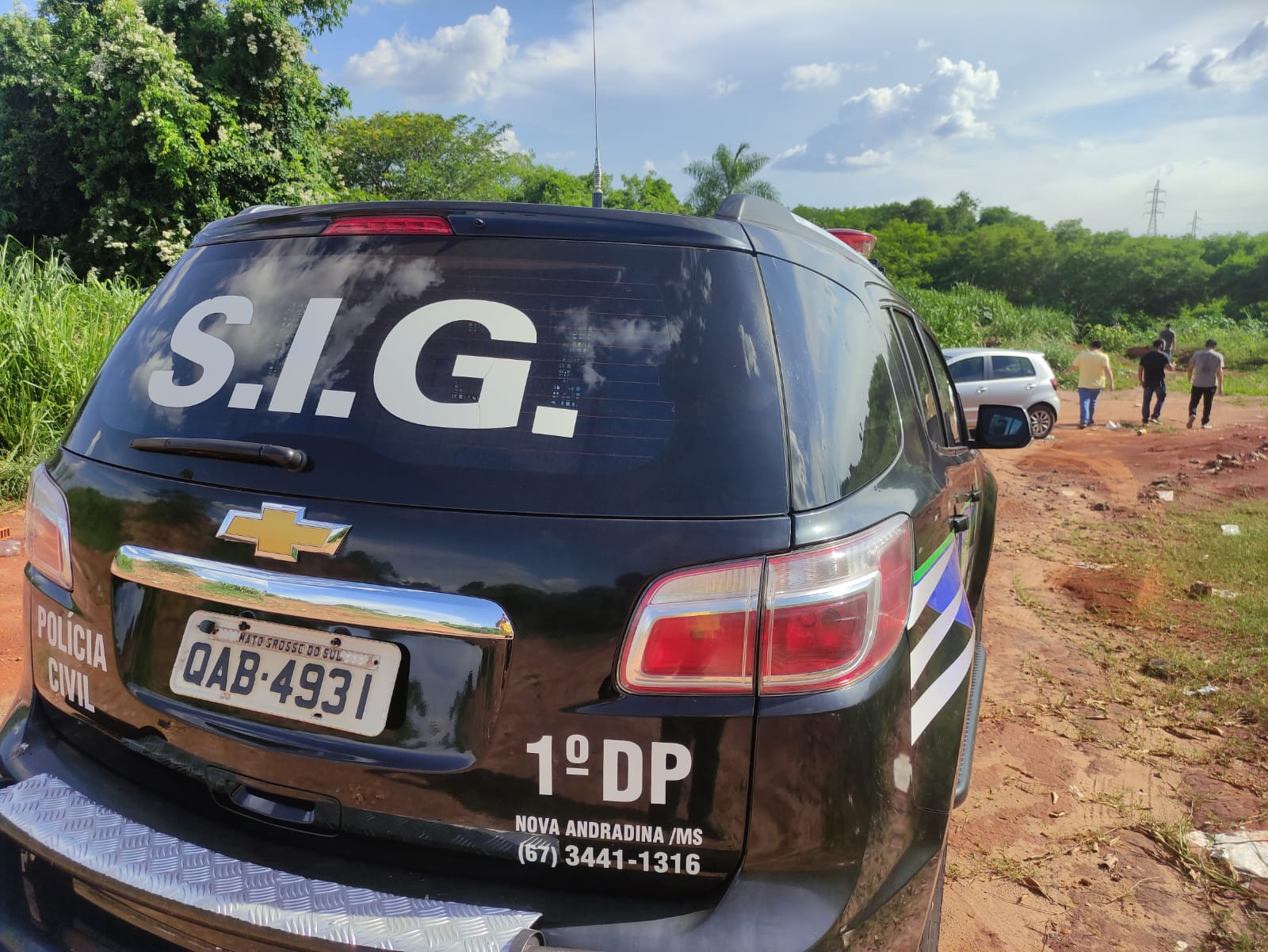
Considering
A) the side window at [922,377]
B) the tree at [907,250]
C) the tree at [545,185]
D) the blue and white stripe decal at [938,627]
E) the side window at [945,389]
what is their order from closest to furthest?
the blue and white stripe decal at [938,627] < the side window at [922,377] < the side window at [945,389] < the tree at [545,185] < the tree at [907,250]

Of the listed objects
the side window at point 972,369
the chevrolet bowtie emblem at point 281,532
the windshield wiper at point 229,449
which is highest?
the windshield wiper at point 229,449

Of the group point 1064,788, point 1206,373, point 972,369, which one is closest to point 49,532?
point 1064,788

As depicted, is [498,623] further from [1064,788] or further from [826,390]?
[1064,788]

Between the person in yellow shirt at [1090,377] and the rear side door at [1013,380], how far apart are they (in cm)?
170

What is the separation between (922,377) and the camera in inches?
110

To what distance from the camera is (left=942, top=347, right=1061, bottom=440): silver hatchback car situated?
1496 cm

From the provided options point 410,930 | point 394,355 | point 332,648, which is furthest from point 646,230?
point 410,930

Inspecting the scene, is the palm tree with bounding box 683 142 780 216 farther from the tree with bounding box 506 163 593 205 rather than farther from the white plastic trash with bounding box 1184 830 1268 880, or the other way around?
the white plastic trash with bounding box 1184 830 1268 880

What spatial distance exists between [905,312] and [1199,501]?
8325mm

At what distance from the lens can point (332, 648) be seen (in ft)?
4.82

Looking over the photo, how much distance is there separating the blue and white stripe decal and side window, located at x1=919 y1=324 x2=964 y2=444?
112 centimetres

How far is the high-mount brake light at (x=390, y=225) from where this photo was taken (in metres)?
1.69

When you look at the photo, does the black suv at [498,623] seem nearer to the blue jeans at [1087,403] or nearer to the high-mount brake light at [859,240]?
the high-mount brake light at [859,240]

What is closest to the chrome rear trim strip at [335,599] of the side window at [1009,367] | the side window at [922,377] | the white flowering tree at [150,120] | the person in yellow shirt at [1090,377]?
the side window at [922,377]
